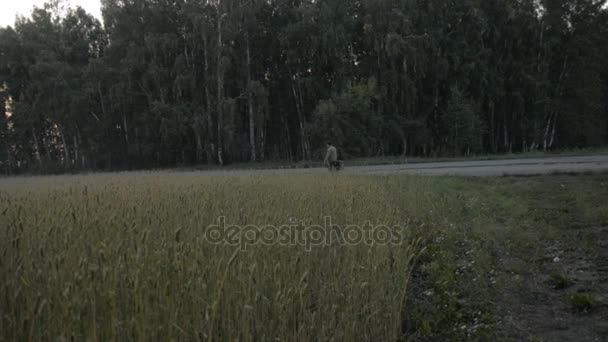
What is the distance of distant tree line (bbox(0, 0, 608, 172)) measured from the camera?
29.1 metres

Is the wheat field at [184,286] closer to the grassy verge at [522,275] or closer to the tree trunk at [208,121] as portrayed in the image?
the grassy verge at [522,275]

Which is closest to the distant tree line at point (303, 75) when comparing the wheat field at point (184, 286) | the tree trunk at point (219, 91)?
the tree trunk at point (219, 91)

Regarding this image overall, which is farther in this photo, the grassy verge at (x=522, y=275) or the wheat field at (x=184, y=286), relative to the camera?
the grassy verge at (x=522, y=275)

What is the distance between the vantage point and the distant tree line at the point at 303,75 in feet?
95.6

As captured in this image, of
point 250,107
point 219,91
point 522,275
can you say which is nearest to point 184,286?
point 522,275

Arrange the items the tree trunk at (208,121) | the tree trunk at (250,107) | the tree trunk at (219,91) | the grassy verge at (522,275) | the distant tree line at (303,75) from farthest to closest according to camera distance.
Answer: the tree trunk at (250,107)
the distant tree line at (303,75)
the tree trunk at (208,121)
the tree trunk at (219,91)
the grassy verge at (522,275)

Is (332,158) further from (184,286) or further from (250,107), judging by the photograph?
(184,286)

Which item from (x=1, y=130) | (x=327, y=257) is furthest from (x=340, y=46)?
(x=1, y=130)

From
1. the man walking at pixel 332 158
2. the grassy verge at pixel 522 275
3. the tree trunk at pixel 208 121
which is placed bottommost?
the grassy verge at pixel 522 275

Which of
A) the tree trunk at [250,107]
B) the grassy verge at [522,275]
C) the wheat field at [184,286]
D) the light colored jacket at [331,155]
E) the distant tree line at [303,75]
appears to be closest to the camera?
the wheat field at [184,286]

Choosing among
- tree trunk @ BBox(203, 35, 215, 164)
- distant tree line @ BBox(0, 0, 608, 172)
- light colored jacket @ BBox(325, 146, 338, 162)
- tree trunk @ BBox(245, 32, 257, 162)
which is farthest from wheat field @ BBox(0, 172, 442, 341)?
tree trunk @ BBox(245, 32, 257, 162)

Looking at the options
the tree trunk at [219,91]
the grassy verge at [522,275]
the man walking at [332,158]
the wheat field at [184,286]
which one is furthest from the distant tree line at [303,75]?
the wheat field at [184,286]

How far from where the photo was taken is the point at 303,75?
33.1 metres

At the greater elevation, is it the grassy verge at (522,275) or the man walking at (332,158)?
the man walking at (332,158)
